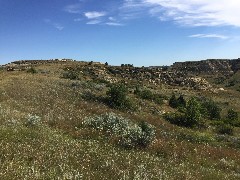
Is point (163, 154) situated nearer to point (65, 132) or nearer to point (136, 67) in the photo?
point (65, 132)

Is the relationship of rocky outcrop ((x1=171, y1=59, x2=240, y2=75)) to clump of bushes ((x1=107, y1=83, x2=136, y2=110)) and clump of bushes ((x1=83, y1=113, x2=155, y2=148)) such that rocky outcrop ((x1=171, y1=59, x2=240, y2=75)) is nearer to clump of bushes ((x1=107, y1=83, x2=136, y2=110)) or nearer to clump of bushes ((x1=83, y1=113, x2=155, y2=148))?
clump of bushes ((x1=107, y1=83, x2=136, y2=110))

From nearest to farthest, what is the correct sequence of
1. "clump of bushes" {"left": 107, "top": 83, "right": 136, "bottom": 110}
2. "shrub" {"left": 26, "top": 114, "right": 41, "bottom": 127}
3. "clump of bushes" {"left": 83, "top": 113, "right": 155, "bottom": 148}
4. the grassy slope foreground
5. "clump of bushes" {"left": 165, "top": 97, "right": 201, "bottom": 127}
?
1. the grassy slope foreground
2. "clump of bushes" {"left": 83, "top": 113, "right": 155, "bottom": 148}
3. "shrub" {"left": 26, "top": 114, "right": 41, "bottom": 127}
4. "clump of bushes" {"left": 107, "top": 83, "right": 136, "bottom": 110}
5. "clump of bushes" {"left": 165, "top": 97, "right": 201, "bottom": 127}

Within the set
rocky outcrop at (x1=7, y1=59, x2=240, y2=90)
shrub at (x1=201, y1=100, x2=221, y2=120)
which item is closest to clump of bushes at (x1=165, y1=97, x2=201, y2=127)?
shrub at (x1=201, y1=100, x2=221, y2=120)

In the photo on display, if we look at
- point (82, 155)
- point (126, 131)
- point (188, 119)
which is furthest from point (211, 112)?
point (82, 155)

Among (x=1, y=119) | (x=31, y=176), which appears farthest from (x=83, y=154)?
(x=1, y=119)

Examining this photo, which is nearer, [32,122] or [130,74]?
[32,122]

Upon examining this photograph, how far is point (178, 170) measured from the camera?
1434 centimetres

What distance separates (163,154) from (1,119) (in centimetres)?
927

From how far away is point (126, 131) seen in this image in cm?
2091

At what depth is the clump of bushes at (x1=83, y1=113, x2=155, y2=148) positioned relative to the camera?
19.2m

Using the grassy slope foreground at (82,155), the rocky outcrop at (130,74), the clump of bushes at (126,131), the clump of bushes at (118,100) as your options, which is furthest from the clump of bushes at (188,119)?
the rocky outcrop at (130,74)

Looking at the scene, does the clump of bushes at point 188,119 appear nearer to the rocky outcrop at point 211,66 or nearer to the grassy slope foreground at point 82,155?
the grassy slope foreground at point 82,155

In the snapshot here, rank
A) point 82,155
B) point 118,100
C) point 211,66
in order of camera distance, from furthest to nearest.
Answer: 1. point 211,66
2. point 118,100
3. point 82,155

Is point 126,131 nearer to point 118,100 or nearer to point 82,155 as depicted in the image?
point 82,155
